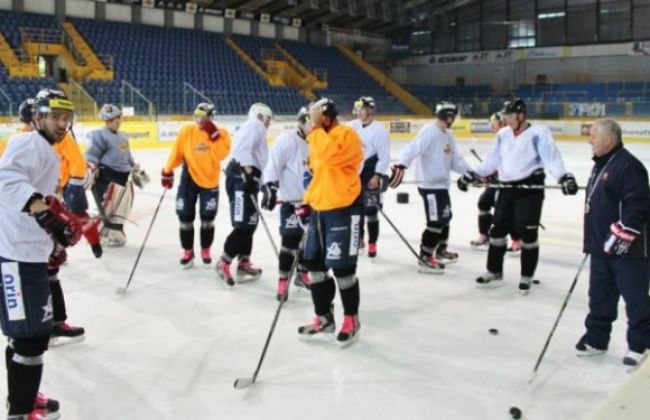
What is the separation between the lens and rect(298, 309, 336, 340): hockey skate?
4.18 m

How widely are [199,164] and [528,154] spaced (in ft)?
9.00

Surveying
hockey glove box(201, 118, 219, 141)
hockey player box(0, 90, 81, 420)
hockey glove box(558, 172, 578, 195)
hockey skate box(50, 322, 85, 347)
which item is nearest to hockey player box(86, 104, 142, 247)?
hockey glove box(201, 118, 219, 141)

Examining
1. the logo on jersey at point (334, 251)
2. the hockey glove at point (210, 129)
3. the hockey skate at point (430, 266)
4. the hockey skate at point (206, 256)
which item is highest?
the hockey glove at point (210, 129)

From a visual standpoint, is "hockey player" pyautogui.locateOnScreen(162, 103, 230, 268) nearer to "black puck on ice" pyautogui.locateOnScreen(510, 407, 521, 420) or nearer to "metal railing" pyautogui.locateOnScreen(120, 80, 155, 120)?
"black puck on ice" pyautogui.locateOnScreen(510, 407, 521, 420)

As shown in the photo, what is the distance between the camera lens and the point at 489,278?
215 inches

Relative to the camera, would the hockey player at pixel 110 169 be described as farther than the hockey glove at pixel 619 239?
Yes

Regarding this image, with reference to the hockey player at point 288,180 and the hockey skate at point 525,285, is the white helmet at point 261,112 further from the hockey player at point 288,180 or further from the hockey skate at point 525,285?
the hockey skate at point 525,285

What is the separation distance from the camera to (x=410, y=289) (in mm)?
5363

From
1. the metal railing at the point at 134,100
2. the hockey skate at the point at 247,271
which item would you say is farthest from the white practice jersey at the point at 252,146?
the metal railing at the point at 134,100

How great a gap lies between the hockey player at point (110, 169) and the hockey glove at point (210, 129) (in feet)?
4.73

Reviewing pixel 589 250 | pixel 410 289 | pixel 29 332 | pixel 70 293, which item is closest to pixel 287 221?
pixel 410 289

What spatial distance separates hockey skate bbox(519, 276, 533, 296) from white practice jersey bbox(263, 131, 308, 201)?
1875 mm

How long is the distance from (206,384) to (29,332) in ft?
3.42

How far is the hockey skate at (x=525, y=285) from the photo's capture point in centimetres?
519
